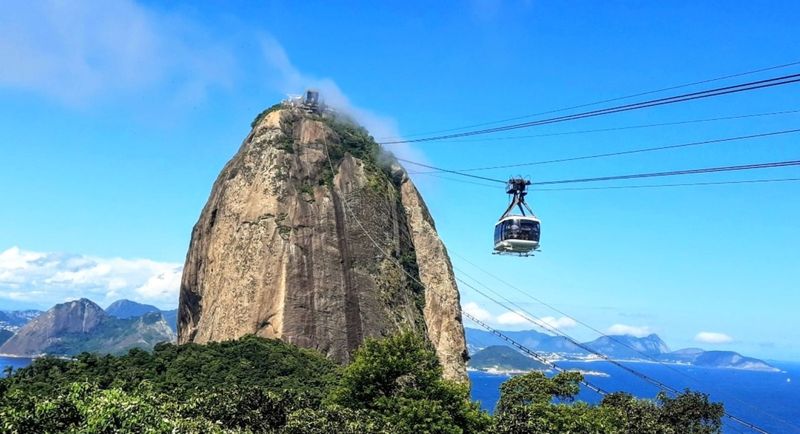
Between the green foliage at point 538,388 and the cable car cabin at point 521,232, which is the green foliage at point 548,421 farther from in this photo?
the green foliage at point 538,388

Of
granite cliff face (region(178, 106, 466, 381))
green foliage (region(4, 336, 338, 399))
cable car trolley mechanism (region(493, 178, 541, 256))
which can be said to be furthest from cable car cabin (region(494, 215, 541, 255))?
granite cliff face (region(178, 106, 466, 381))

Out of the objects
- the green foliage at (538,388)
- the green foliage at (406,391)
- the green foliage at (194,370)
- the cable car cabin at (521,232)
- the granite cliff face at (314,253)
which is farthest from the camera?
the granite cliff face at (314,253)

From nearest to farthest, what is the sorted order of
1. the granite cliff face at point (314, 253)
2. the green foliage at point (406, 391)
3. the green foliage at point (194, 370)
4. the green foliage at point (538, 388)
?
the green foliage at point (406, 391) → the green foliage at point (194, 370) → the green foliage at point (538, 388) → the granite cliff face at point (314, 253)

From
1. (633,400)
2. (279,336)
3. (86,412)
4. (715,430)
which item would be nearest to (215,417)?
(86,412)

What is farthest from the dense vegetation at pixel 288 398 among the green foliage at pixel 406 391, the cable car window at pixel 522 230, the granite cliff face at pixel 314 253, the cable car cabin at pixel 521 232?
the cable car window at pixel 522 230

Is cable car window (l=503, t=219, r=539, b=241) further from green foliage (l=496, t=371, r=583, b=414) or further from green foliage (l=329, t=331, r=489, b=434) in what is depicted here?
green foliage (l=496, t=371, r=583, b=414)
